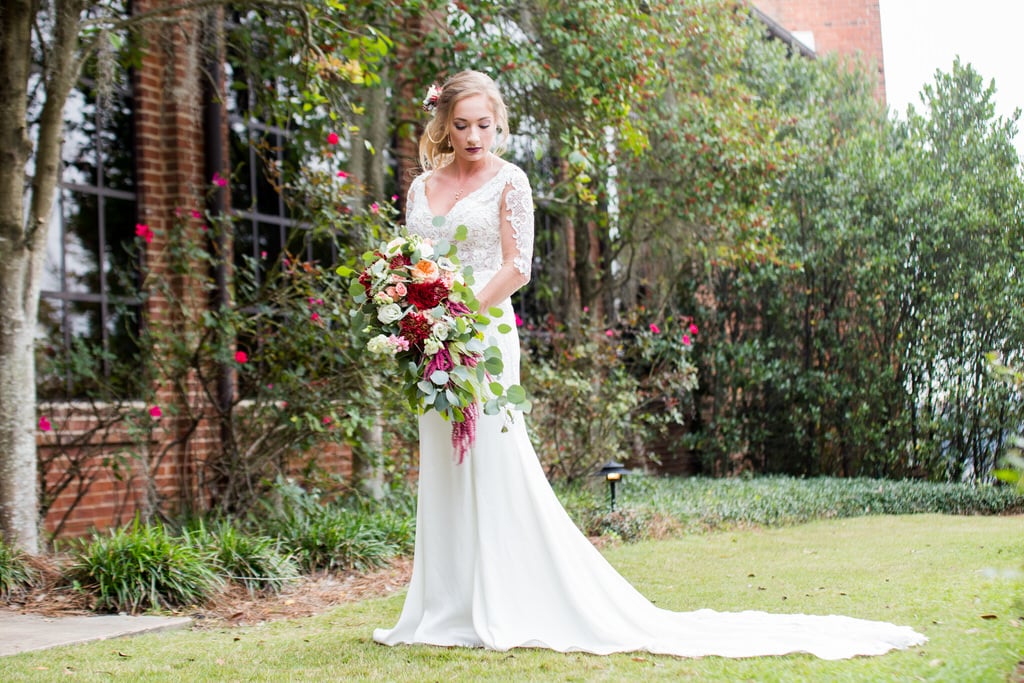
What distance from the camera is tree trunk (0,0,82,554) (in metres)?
5.59

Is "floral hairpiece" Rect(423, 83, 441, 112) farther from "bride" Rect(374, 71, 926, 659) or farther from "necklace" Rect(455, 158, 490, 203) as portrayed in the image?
"necklace" Rect(455, 158, 490, 203)

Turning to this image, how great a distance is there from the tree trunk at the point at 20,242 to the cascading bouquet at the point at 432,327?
2.51 metres

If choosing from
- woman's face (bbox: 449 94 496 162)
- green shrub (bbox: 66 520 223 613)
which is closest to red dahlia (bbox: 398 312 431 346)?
woman's face (bbox: 449 94 496 162)

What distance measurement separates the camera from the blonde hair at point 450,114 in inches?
167

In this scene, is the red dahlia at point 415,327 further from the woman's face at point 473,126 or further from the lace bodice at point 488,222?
the woman's face at point 473,126

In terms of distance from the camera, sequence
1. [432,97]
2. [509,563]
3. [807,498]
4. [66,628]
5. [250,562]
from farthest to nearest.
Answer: [807,498]
[250,562]
[66,628]
[432,97]
[509,563]

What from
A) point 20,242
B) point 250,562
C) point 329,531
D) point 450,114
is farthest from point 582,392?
point 450,114

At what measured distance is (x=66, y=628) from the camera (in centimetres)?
471

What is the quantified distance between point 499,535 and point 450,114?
5.39 ft

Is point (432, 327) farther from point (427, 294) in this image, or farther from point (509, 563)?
point (509, 563)

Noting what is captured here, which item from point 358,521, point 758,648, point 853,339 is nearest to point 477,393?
point 758,648

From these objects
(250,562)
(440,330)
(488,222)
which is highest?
(488,222)

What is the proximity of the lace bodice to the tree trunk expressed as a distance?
2.54 m

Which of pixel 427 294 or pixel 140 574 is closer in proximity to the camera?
pixel 427 294
